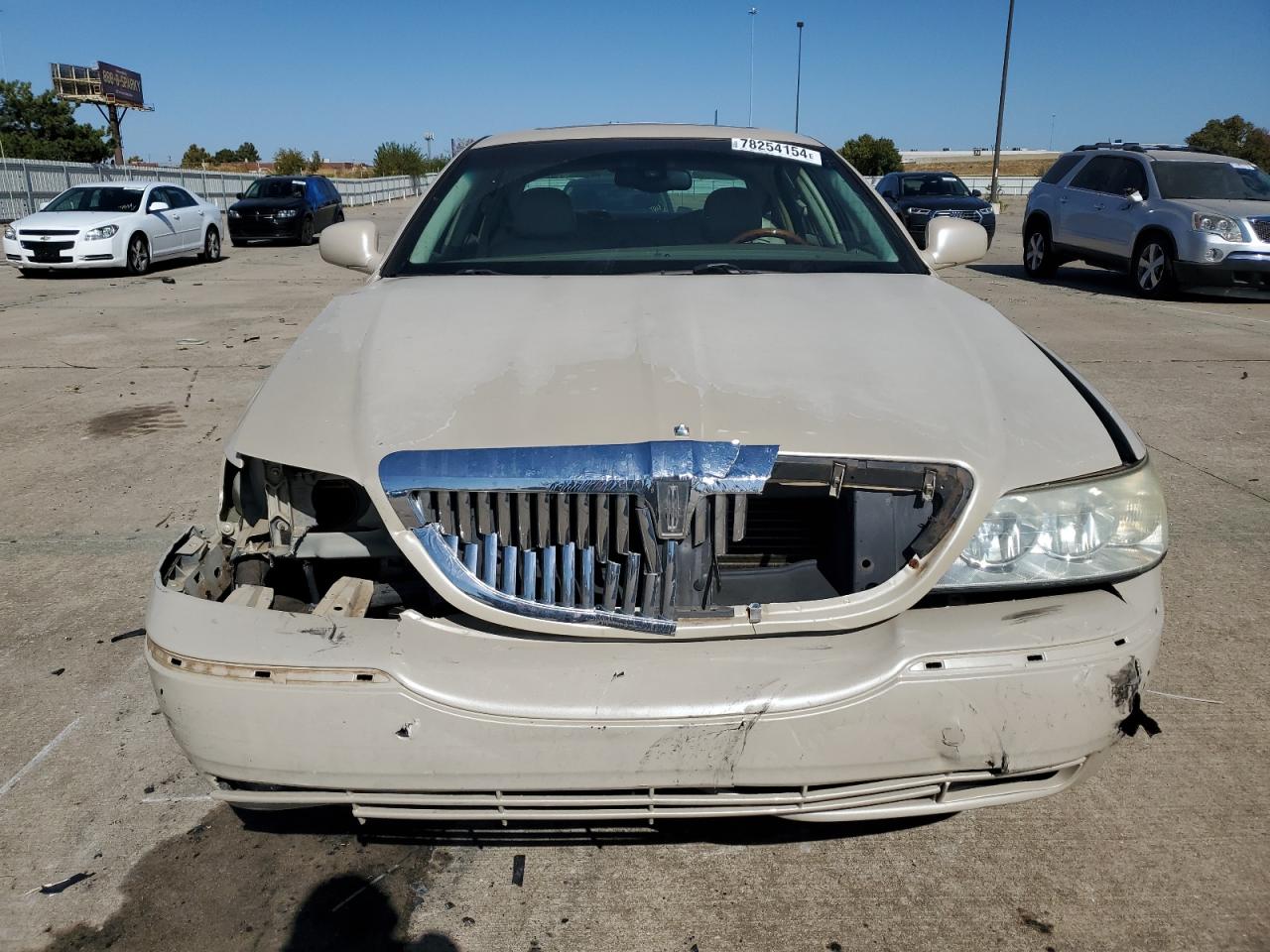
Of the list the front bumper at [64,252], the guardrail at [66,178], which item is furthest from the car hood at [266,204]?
the front bumper at [64,252]

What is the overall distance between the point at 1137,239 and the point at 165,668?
13281 mm

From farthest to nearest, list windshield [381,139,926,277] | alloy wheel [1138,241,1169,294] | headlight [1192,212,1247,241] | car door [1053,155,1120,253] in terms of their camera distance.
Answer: car door [1053,155,1120,253] < alloy wheel [1138,241,1169,294] < headlight [1192,212,1247,241] < windshield [381,139,926,277]

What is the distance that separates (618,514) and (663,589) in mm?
167

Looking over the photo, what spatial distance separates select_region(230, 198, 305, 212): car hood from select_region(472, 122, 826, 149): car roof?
68.3ft

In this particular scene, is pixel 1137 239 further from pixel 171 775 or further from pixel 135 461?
pixel 171 775

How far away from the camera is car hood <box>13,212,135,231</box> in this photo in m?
15.0

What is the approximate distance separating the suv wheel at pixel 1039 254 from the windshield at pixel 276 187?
1657 cm

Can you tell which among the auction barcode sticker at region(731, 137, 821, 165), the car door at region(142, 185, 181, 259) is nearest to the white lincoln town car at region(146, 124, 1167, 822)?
the auction barcode sticker at region(731, 137, 821, 165)

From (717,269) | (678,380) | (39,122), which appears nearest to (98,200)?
(717,269)

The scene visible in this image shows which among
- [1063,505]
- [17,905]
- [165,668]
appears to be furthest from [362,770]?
[1063,505]

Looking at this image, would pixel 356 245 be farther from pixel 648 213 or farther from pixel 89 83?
pixel 89 83

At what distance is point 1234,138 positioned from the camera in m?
51.4

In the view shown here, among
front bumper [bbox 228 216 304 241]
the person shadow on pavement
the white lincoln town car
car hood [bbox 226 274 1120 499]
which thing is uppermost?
car hood [bbox 226 274 1120 499]

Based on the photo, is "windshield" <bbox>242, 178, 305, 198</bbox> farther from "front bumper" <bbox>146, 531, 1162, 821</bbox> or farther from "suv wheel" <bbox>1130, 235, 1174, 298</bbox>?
"front bumper" <bbox>146, 531, 1162, 821</bbox>
